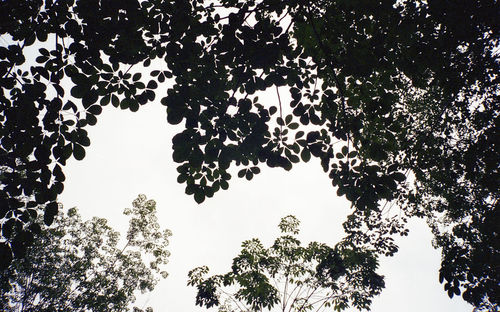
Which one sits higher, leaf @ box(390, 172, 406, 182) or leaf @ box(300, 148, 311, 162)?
leaf @ box(300, 148, 311, 162)

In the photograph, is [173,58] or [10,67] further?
[173,58]

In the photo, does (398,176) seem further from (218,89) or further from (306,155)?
(218,89)

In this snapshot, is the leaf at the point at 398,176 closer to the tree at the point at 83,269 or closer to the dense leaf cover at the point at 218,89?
the dense leaf cover at the point at 218,89

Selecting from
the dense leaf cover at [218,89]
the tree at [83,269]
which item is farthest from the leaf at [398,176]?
the tree at [83,269]

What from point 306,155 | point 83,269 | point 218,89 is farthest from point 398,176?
point 83,269

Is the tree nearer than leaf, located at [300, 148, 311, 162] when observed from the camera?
No

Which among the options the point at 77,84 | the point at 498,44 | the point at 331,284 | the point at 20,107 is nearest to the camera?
the point at 20,107

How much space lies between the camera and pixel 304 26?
3.03 m

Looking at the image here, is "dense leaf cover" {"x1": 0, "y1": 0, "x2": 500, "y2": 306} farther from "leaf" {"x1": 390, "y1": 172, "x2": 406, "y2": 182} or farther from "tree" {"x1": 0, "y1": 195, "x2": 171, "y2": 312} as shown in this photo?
"tree" {"x1": 0, "y1": 195, "x2": 171, "y2": 312}

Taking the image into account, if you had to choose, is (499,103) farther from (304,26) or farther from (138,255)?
(138,255)

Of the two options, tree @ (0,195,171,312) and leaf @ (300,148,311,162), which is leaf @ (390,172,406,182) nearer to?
leaf @ (300,148,311,162)

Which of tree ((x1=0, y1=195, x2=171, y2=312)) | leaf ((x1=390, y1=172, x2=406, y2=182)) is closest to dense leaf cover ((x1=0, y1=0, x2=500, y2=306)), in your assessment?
leaf ((x1=390, y1=172, x2=406, y2=182))

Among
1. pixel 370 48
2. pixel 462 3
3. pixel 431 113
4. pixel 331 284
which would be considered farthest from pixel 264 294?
pixel 462 3

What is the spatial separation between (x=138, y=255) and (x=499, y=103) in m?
18.5
